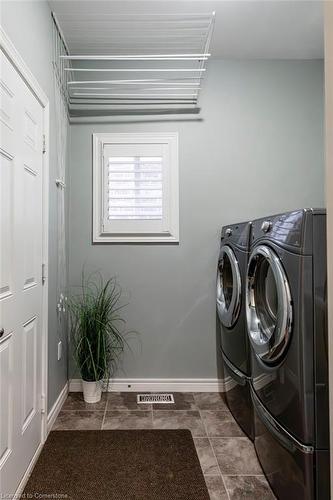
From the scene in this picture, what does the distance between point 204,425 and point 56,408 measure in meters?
1.00

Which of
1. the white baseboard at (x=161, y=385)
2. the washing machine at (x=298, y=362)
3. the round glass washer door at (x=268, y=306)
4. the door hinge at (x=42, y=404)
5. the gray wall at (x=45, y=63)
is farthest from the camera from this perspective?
the white baseboard at (x=161, y=385)

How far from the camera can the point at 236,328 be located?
193 cm

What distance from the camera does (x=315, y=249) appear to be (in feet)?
3.70

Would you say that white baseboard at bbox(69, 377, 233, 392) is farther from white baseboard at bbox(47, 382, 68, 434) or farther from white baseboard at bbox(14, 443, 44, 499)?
white baseboard at bbox(14, 443, 44, 499)

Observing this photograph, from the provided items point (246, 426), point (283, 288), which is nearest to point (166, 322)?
point (246, 426)

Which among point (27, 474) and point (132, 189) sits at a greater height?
point (132, 189)

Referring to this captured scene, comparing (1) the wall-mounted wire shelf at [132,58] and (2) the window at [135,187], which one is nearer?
(1) the wall-mounted wire shelf at [132,58]

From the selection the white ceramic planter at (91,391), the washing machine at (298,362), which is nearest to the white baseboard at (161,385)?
the white ceramic planter at (91,391)

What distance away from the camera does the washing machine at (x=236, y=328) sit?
180cm

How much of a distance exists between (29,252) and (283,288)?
49.3 inches

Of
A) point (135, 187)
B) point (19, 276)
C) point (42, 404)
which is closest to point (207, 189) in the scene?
point (135, 187)

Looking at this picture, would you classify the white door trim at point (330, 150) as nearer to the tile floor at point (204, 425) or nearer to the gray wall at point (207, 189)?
the tile floor at point (204, 425)

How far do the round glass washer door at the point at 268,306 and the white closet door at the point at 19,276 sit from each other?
3.75 ft

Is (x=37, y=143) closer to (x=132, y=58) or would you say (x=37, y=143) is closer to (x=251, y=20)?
(x=132, y=58)
